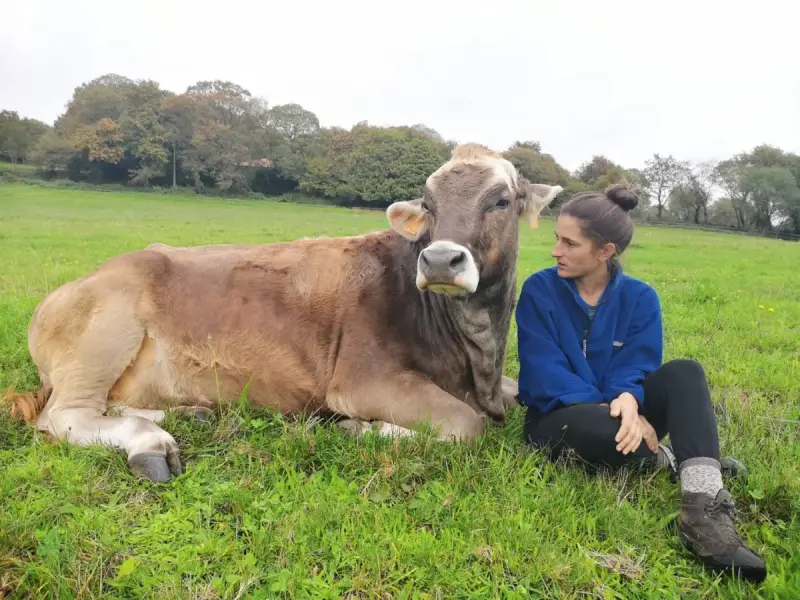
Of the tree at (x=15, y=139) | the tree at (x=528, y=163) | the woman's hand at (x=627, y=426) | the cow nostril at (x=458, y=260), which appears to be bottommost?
the woman's hand at (x=627, y=426)

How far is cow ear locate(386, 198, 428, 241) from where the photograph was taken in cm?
475

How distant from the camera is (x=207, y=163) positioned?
6644cm

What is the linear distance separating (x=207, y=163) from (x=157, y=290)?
66.2m

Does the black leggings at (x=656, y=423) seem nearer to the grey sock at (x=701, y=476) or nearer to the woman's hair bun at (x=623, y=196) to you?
the grey sock at (x=701, y=476)

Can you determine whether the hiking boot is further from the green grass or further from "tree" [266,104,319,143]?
"tree" [266,104,319,143]

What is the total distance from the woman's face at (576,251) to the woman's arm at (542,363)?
0.28 metres

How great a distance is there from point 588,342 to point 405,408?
136 centimetres

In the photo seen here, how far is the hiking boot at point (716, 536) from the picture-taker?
279cm

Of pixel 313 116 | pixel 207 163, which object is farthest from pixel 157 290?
pixel 313 116

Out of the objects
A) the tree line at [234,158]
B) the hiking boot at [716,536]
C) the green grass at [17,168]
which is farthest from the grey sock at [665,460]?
the green grass at [17,168]

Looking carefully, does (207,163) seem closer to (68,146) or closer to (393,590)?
(68,146)

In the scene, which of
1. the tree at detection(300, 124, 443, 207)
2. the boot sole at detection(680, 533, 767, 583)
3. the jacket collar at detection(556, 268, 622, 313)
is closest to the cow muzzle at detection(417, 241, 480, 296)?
the jacket collar at detection(556, 268, 622, 313)

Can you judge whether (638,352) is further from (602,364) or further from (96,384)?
(96,384)

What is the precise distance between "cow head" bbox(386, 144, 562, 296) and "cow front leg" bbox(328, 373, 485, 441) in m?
0.85
